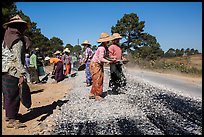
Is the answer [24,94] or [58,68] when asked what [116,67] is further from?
[58,68]

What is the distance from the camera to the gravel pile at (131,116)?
4.75 m

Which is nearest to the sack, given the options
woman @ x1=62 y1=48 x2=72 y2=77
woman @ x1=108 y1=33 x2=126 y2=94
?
woman @ x1=108 y1=33 x2=126 y2=94

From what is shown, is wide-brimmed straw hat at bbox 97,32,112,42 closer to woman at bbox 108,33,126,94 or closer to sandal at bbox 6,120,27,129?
woman at bbox 108,33,126,94

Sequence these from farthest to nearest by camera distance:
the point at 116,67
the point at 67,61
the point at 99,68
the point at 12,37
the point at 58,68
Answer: the point at 67,61 < the point at 58,68 < the point at 116,67 < the point at 99,68 < the point at 12,37

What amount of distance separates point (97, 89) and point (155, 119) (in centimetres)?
257

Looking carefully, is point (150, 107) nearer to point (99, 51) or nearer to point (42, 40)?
point (99, 51)

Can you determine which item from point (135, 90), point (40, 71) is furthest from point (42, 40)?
point (135, 90)

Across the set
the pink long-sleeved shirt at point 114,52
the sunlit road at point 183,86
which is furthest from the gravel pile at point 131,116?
the pink long-sleeved shirt at point 114,52

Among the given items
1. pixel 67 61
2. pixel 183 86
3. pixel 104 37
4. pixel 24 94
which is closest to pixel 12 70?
pixel 24 94

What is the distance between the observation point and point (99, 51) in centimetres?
752

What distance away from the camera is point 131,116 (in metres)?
5.68

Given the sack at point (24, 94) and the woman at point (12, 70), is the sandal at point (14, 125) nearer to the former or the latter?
the woman at point (12, 70)

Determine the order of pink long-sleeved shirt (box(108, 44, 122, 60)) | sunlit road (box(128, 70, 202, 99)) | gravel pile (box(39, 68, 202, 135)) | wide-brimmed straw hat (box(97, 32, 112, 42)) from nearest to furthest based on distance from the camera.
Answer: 1. gravel pile (box(39, 68, 202, 135))
2. wide-brimmed straw hat (box(97, 32, 112, 42))
3. pink long-sleeved shirt (box(108, 44, 122, 60))
4. sunlit road (box(128, 70, 202, 99))

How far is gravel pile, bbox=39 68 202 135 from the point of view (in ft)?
15.6
